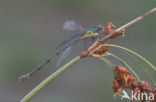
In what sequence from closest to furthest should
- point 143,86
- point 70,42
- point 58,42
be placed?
point 143,86 → point 70,42 → point 58,42

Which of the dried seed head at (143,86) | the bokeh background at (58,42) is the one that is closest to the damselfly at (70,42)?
the dried seed head at (143,86)

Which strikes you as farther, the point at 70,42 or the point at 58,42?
the point at 58,42

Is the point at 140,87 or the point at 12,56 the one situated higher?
the point at 12,56

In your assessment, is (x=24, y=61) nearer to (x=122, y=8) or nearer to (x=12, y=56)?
(x=12, y=56)

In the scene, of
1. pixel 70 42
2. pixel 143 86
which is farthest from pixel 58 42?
pixel 143 86

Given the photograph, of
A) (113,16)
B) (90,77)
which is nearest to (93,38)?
(90,77)

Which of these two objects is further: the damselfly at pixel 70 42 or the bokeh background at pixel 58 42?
the bokeh background at pixel 58 42

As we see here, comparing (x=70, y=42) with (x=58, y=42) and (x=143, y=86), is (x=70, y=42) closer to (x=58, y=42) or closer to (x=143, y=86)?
(x=143, y=86)

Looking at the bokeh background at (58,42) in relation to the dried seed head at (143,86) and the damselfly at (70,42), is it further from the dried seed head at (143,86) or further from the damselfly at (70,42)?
the dried seed head at (143,86)
